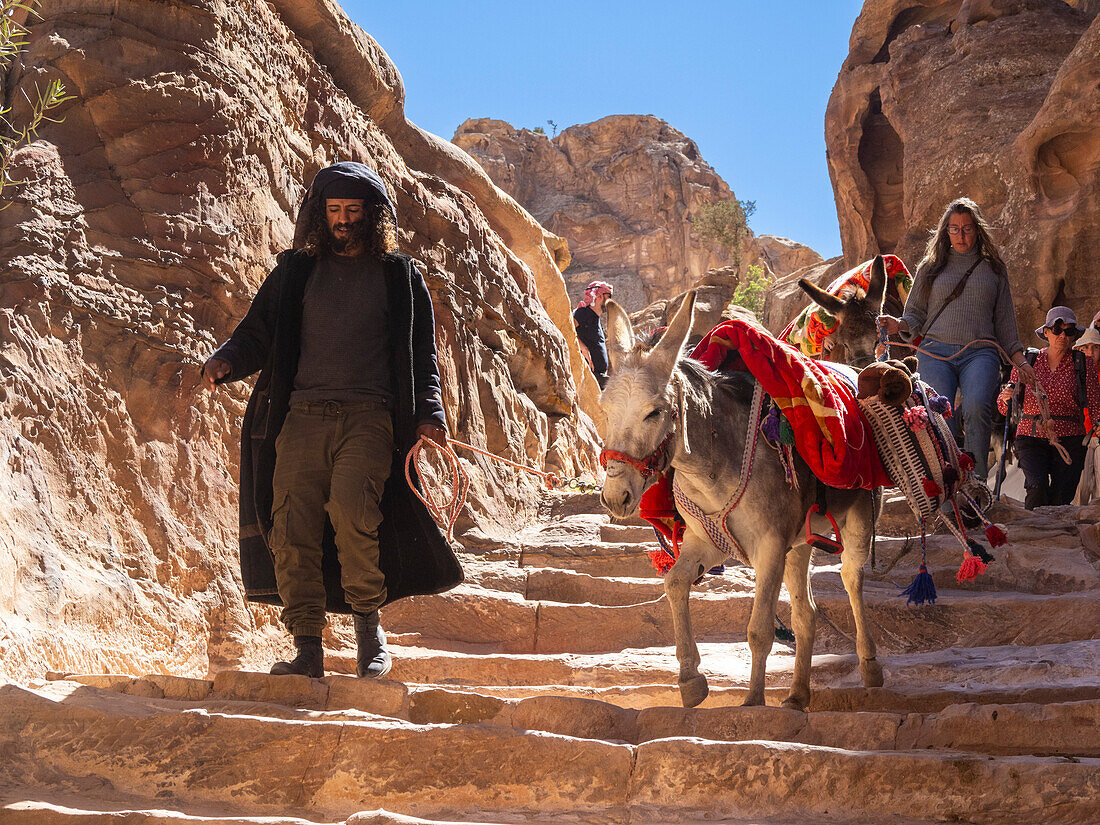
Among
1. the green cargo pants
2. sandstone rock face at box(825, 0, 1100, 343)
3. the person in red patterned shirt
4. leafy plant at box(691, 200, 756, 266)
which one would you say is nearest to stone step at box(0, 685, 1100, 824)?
the green cargo pants

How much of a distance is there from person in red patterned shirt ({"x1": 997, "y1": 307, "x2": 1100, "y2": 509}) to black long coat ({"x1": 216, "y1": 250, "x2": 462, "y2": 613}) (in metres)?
5.21

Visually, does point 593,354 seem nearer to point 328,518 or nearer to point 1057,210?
point 1057,210

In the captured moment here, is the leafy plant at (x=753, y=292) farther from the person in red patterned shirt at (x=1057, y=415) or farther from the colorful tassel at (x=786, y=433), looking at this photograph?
the colorful tassel at (x=786, y=433)

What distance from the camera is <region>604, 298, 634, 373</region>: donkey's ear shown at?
4395mm

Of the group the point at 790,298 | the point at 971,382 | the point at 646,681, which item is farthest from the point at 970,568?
the point at 790,298

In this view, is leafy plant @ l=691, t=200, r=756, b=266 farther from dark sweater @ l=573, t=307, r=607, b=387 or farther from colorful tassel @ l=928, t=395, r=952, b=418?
colorful tassel @ l=928, t=395, r=952, b=418

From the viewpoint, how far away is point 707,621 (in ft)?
23.4

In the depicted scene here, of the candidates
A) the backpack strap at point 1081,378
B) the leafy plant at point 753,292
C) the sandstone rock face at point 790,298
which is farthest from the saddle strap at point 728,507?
the leafy plant at point 753,292

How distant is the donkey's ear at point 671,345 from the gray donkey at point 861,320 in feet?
6.27

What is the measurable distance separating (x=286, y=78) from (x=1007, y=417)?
701 cm

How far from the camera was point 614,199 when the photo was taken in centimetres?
5309

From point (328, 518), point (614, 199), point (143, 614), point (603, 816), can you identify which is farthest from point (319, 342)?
point (614, 199)

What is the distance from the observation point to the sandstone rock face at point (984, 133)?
46.1 feet

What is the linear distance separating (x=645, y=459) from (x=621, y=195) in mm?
50571
